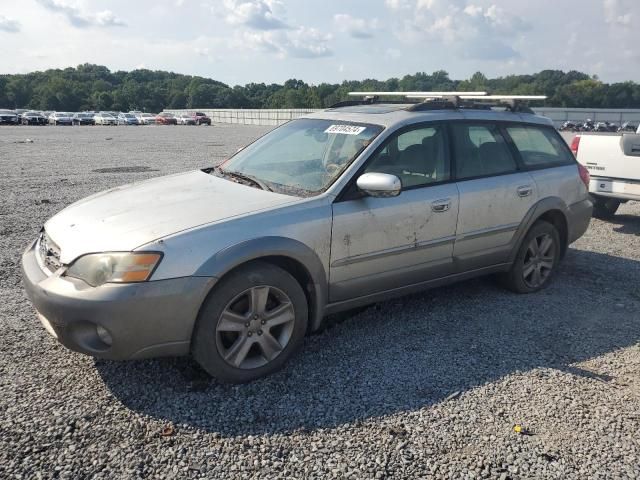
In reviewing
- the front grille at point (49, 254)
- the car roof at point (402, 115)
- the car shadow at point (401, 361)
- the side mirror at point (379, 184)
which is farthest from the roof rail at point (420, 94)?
the front grille at point (49, 254)

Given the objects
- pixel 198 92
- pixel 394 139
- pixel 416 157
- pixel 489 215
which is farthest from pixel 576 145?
pixel 198 92

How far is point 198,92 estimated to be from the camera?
404ft

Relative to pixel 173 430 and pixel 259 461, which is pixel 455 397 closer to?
pixel 259 461

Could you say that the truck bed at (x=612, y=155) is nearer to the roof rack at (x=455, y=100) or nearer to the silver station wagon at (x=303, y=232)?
the silver station wagon at (x=303, y=232)

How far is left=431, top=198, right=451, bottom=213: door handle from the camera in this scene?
4.33 m

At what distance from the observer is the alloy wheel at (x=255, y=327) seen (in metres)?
3.42

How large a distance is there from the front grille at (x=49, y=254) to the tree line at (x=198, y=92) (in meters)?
85.4

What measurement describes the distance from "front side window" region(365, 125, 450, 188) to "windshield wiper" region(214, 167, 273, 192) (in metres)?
0.77

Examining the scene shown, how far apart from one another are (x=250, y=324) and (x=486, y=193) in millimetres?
2411

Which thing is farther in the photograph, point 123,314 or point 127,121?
point 127,121

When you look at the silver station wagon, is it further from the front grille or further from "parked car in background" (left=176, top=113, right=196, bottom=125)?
"parked car in background" (left=176, top=113, right=196, bottom=125)

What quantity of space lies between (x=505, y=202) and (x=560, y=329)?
117 cm

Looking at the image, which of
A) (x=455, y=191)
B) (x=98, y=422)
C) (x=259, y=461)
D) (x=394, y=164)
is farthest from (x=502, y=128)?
(x=98, y=422)

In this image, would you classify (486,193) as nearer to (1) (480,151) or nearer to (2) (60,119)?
(1) (480,151)
